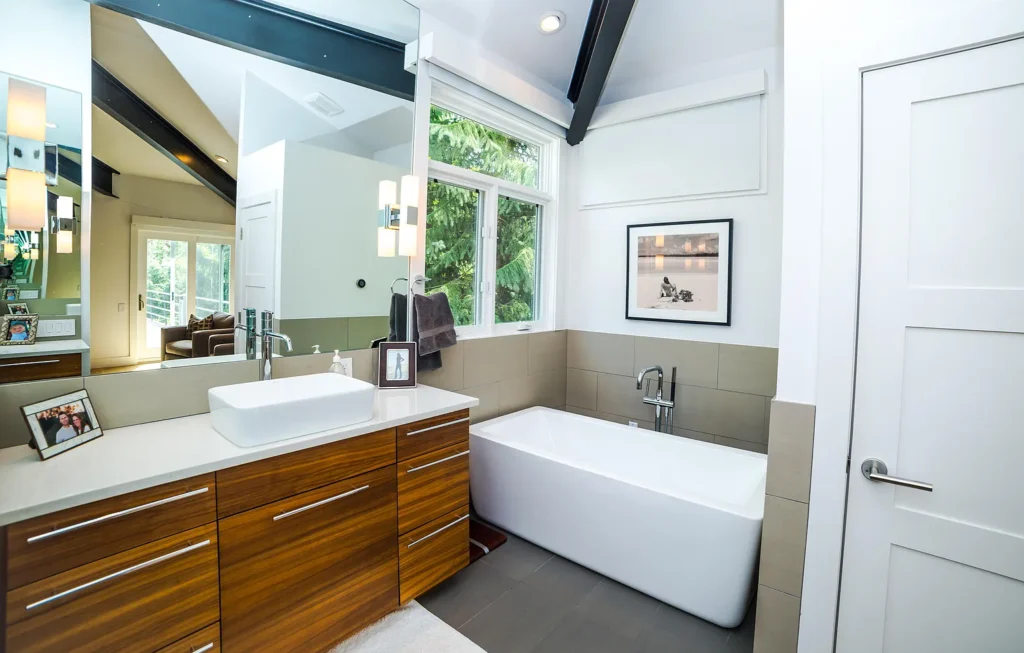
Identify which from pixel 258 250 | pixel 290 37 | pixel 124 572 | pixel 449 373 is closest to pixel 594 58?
pixel 290 37

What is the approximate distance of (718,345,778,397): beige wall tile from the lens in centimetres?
284

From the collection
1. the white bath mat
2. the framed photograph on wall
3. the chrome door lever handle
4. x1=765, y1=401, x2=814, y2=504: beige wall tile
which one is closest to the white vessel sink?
the white bath mat

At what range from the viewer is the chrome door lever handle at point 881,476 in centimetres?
139

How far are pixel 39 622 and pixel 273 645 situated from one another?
64 cm

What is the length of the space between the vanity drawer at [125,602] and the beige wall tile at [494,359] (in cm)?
177

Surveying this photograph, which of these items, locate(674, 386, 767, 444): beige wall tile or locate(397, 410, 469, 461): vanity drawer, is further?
locate(674, 386, 767, 444): beige wall tile

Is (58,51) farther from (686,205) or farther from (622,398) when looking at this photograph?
(622,398)

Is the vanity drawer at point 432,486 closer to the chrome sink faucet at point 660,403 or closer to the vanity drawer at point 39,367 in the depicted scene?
the vanity drawer at point 39,367

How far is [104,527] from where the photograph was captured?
3.95ft

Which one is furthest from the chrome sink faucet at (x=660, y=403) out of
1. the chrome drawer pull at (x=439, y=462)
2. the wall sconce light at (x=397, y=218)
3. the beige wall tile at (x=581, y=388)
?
the wall sconce light at (x=397, y=218)

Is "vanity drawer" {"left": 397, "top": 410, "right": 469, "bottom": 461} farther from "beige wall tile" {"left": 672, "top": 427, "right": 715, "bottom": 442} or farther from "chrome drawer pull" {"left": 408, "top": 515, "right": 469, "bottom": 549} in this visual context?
"beige wall tile" {"left": 672, "top": 427, "right": 715, "bottom": 442}

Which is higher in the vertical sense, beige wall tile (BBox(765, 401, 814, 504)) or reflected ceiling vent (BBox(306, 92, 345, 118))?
reflected ceiling vent (BBox(306, 92, 345, 118))

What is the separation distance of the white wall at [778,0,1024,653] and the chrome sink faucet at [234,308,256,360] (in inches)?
82.2

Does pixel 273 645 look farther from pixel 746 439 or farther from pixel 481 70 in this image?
pixel 481 70
